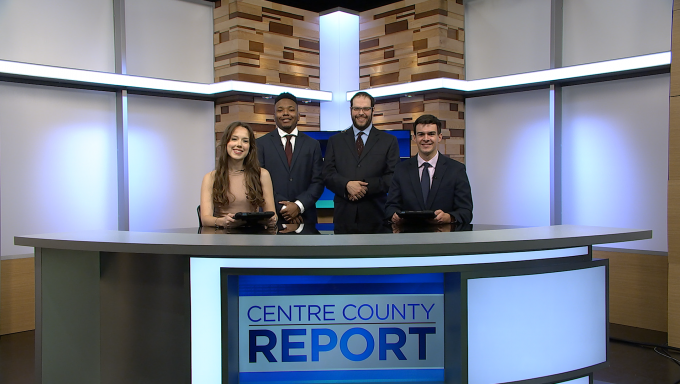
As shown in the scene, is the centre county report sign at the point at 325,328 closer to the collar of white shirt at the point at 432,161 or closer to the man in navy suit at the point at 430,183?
the man in navy suit at the point at 430,183

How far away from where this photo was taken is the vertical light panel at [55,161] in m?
4.43

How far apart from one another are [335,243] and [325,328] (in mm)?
460

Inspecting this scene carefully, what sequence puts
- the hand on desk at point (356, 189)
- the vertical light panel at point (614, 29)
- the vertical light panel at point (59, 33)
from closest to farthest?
the hand on desk at point (356, 189), the vertical light panel at point (614, 29), the vertical light panel at point (59, 33)

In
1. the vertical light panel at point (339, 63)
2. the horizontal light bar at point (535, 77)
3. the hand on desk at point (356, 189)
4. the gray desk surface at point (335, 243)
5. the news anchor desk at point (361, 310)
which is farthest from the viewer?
the vertical light panel at point (339, 63)

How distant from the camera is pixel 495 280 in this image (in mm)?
2152

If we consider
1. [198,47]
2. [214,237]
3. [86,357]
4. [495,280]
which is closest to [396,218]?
[495,280]

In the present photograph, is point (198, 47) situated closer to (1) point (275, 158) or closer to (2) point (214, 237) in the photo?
(1) point (275, 158)

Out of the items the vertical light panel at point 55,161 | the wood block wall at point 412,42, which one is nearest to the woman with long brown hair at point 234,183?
the vertical light panel at point 55,161

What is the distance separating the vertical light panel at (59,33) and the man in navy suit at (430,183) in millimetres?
3130

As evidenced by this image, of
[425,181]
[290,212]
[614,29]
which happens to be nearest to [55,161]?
[290,212]

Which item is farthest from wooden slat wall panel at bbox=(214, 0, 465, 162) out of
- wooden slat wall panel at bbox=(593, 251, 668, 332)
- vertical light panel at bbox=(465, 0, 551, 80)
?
wooden slat wall panel at bbox=(593, 251, 668, 332)

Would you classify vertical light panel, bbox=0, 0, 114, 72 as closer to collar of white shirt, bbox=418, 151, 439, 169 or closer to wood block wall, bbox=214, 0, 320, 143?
wood block wall, bbox=214, 0, 320, 143

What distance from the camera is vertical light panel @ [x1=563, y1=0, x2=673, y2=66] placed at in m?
4.29

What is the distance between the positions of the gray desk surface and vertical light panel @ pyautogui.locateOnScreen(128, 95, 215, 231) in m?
2.87
